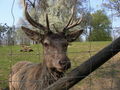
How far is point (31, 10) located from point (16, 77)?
13.1 feet

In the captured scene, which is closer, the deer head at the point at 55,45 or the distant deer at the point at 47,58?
the deer head at the point at 55,45

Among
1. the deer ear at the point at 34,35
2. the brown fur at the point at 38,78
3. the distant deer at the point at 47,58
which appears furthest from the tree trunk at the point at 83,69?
the deer ear at the point at 34,35

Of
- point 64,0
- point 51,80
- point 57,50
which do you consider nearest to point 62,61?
point 57,50

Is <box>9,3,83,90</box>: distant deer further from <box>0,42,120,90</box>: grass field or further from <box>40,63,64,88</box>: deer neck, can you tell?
<box>0,42,120,90</box>: grass field

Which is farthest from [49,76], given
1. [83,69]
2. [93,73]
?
[93,73]

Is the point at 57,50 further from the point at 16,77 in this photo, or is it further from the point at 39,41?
the point at 16,77

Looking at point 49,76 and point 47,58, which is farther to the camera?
point 49,76

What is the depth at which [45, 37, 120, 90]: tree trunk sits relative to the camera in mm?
4394

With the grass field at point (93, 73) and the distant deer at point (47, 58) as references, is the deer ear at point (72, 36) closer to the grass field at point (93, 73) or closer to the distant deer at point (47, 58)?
the distant deer at point (47, 58)

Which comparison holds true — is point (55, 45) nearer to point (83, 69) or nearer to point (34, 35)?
point (34, 35)

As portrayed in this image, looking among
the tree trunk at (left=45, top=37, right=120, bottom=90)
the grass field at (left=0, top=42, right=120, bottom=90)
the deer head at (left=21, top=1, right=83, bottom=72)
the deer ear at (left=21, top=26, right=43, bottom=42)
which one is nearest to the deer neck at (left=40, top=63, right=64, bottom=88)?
the deer head at (left=21, top=1, right=83, bottom=72)

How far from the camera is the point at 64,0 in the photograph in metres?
14.0

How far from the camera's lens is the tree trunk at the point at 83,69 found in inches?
173

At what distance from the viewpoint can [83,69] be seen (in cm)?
443
